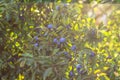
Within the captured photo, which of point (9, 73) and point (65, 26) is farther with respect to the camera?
point (9, 73)

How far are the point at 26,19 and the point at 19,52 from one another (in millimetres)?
235

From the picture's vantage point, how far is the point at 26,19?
2078 mm

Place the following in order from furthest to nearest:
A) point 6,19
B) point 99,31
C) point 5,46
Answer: point 5,46
point 6,19
point 99,31

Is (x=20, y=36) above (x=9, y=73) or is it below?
above

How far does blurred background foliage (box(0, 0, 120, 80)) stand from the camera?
1853mm

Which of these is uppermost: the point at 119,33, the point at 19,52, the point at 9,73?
the point at 119,33

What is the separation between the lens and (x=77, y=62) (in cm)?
188

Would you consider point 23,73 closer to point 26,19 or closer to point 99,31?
point 26,19

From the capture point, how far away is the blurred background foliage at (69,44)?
185 centimetres

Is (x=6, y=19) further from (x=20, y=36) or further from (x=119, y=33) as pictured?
(x=119, y=33)

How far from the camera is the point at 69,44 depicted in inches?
75.6

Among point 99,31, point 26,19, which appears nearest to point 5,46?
point 26,19

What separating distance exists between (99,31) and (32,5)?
50 cm

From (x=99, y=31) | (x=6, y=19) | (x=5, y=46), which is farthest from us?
(x=5, y=46)
